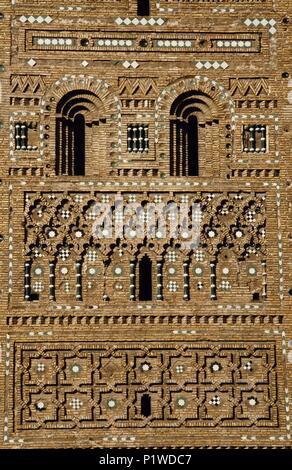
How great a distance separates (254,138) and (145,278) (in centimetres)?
260

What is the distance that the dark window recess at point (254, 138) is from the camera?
51.8ft

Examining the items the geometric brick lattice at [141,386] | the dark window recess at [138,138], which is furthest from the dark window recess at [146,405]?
the dark window recess at [138,138]

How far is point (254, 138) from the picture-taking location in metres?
15.8

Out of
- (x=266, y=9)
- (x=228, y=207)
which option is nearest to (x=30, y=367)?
(x=228, y=207)

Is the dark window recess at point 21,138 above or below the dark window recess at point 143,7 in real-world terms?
below

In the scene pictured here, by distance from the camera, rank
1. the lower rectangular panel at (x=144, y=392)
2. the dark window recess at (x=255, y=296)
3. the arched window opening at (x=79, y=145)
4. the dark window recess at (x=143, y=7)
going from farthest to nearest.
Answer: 1. the dark window recess at (x=143, y=7)
2. the arched window opening at (x=79, y=145)
3. the dark window recess at (x=255, y=296)
4. the lower rectangular panel at (x=144, y=392)

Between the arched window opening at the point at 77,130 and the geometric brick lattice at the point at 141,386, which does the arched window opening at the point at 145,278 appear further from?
the arched window opening at the point at 77,130

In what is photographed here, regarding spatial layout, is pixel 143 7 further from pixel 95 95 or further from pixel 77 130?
pixel 77 130

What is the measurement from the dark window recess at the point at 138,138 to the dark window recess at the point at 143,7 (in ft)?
5.58

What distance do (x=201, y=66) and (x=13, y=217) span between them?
3.52 metres

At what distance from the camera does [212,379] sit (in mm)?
15180

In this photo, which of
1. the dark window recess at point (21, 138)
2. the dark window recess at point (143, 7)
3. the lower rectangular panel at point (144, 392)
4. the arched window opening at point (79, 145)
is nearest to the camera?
the lower rectangular panel at point (144, 392)

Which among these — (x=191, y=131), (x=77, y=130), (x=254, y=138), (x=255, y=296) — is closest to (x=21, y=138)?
(x=77, y=130)
